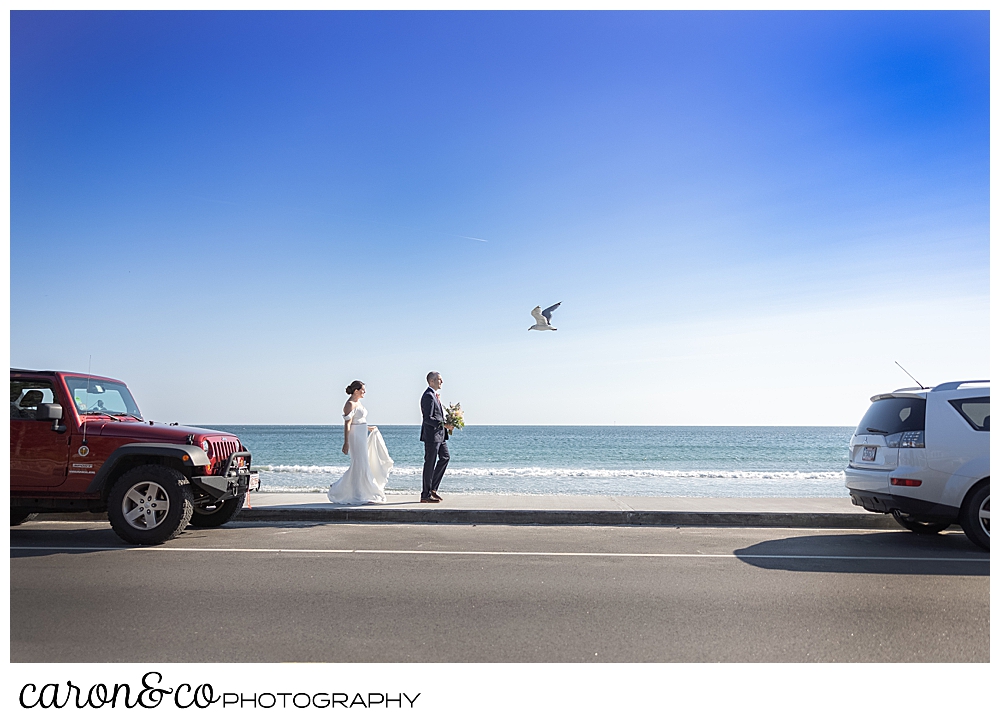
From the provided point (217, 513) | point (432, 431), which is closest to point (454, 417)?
point (432, 431)

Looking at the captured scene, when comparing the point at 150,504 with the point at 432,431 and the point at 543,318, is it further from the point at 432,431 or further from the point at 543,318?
the point at 543,318

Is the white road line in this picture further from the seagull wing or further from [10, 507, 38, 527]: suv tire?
the seagull wing

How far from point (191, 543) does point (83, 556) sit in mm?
1114

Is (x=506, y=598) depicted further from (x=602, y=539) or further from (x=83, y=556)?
(x=83, y=556)

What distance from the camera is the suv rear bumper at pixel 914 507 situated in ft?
27.0

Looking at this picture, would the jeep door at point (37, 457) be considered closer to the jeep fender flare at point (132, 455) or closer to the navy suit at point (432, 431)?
the jeep fender flare at point (132, 455)

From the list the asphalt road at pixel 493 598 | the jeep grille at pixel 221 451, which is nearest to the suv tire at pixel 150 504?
the asphalt road at pixel 493 598

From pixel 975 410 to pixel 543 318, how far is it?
309 inches

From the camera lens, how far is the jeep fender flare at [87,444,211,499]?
8.39 metres

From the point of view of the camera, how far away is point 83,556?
7.63 m

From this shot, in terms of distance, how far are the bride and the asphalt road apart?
7.87 feet

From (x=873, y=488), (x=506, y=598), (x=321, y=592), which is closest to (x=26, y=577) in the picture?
(x=321, y=592)


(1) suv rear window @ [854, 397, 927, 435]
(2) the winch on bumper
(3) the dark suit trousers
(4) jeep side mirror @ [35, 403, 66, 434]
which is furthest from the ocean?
(1) suv rear window @ [854, 397, 927, 435]

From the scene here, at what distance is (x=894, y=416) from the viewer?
890 centimetres
